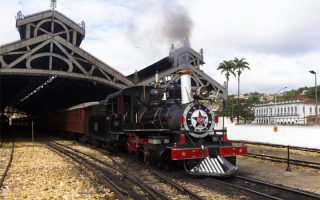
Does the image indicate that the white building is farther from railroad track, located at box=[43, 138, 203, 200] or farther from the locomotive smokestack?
the locomotive smokestack

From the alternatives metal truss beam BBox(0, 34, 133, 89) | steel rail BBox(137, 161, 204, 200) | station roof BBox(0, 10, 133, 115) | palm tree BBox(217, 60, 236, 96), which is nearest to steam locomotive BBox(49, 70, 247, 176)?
steel rail BBox(137, 161, 204, 200)

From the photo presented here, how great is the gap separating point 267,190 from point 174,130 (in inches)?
146

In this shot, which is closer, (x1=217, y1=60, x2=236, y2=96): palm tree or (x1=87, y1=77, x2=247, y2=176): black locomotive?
(x1=87, y1=77, x2=247, y2=176): black locomotive

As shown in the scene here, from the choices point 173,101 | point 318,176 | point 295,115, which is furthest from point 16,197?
point 295,115

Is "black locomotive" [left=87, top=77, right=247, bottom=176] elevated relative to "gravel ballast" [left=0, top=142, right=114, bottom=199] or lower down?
elevated

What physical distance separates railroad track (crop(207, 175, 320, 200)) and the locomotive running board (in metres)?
0.23

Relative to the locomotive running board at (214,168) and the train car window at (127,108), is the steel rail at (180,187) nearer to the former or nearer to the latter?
the locomotive running board at (214,168)

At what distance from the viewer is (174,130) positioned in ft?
40.0

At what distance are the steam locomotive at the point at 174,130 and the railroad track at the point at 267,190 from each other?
0.40 m

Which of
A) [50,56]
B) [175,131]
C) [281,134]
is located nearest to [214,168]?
[175,131]

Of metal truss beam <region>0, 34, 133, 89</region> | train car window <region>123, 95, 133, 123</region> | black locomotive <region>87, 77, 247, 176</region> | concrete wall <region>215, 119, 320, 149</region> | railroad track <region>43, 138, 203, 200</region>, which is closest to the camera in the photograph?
railroad track <region>43, 138, 203, 200</region>

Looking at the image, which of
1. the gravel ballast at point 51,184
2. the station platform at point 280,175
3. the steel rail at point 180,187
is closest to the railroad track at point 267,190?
the station platform at point 280,175

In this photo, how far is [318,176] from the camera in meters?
12.1

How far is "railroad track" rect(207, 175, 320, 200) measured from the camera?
8.59m
